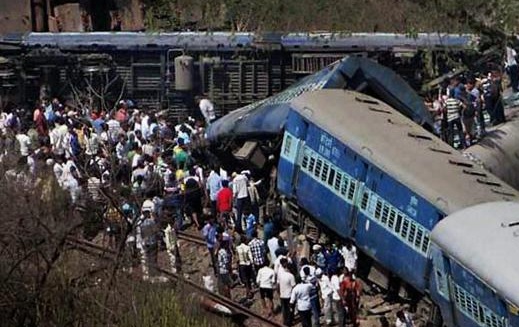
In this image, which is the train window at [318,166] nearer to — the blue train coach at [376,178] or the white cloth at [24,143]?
the blue train coach at [376,178]

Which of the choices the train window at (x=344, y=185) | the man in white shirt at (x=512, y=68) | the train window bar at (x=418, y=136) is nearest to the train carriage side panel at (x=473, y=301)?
the train window at (x=344, y=185)

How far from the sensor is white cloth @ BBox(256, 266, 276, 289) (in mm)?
21734

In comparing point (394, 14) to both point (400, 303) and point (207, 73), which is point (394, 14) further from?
point (400, 303)

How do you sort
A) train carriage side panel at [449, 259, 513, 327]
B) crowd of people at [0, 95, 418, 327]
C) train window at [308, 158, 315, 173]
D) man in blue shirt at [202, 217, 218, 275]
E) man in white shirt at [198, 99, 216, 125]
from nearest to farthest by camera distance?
train carriage side panel at [449, 259, 513, 327]
crowd of people at [0, 95, 418, 327]
man in blue shirt at [202, 217, 218, 275]
train window at [308, 158, 315, 173]
man in white shirt at [198, 99, 216, 125]

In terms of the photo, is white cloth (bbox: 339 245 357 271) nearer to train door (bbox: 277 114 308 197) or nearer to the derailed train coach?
train door (bbox: 277 114 308 197)

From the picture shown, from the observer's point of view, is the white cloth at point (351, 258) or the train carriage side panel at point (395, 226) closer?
the train carriage side panel at point (395, 226)

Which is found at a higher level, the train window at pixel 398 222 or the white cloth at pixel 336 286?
the train window at pixel 398 222

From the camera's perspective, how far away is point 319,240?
80.0 ft

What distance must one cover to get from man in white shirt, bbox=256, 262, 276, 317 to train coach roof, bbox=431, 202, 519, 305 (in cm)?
324

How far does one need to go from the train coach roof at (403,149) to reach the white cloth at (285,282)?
232 centimetres

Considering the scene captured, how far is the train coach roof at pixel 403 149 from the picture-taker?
21.0 meters

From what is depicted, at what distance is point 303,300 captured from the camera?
2080cm

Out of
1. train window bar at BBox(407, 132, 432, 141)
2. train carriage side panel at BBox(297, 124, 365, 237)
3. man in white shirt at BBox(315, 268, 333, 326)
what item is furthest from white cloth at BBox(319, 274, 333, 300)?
train window bar at BBox(407, 132, 432, 141)

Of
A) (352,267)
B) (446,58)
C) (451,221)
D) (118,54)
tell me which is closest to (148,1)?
(118,54)
